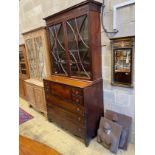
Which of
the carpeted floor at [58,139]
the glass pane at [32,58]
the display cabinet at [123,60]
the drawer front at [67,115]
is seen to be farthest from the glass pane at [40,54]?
the display cabinet at [123,60]

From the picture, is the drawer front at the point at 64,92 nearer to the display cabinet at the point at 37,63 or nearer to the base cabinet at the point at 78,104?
A: the base cabinet at the point at 78,104

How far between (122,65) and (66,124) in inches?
53.2

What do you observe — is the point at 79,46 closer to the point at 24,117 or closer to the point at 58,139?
the point at 58,139

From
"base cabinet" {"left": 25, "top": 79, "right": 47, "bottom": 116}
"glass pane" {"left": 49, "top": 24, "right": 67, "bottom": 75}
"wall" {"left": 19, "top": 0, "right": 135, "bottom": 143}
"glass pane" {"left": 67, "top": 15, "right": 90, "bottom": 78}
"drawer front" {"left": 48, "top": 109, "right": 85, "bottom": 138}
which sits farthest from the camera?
A: "base cabinet" {"left": 25, "top": 79, "right": 47, "bottom": 116}

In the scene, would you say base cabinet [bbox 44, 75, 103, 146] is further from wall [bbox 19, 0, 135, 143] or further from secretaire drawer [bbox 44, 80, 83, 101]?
wall [bbox 19, 0, 135, 143]

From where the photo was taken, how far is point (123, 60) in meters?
2.06

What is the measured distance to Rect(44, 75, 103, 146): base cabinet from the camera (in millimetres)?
2146

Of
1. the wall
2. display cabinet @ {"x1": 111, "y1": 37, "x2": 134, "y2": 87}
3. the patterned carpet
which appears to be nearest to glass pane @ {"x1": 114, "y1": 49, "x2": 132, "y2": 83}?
display cabinet @ {"x1": 111, "y1": 37, "x2": 134, "y2": 87}

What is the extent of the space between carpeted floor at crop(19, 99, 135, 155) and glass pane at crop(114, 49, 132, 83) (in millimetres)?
1030

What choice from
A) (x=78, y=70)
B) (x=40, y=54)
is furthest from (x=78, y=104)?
(x=40, y=54)

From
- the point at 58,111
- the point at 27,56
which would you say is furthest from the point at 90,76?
the point at 27,56

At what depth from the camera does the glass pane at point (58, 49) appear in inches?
102

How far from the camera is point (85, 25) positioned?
214 cm
